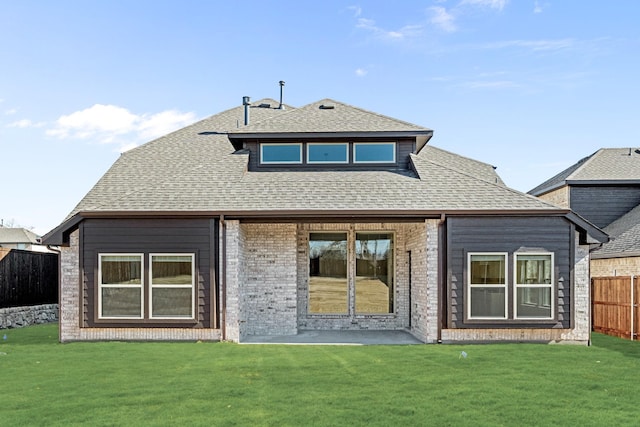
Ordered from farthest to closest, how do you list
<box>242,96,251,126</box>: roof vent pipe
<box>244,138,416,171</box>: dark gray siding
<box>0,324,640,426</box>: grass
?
1. <box>242,96,251,126</box>: roof vent pipe
2. <box>244,138,416,171</box>: dark gray siding
3. <box>0,324,640,426</box>: grass

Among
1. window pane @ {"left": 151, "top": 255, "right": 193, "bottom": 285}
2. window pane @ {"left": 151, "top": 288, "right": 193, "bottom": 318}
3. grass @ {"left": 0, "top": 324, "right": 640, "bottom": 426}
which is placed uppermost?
window pane @ {"left": 151, "top": 255, "right": 193, "bottom": 285}

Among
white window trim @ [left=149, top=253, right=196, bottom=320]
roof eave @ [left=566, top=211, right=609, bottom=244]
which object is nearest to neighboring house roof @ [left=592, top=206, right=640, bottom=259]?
roof eave @ [left=566, top=211, right=609, bottom=244]

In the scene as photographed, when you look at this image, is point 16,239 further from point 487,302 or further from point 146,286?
point 487,302

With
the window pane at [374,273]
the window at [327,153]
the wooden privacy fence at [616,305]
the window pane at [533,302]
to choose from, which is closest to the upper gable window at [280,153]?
the window at [327,153]

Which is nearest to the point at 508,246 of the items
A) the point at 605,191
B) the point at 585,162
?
the point at 605,191

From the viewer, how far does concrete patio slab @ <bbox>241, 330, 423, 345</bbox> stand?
10.7 m

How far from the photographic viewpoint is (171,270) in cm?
1031

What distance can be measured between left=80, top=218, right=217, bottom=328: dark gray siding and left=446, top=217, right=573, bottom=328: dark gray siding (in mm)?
5356

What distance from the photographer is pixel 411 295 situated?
1231 centimetres

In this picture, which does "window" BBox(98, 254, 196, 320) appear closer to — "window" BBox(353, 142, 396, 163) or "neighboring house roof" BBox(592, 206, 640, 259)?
"window" BBox(353, 142, 396, 163)

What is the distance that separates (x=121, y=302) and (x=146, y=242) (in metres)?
1.45

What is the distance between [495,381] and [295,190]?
6239 mm

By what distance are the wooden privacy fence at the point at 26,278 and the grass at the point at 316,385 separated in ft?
16.5

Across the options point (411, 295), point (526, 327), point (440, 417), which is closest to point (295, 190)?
point (411, 295)
